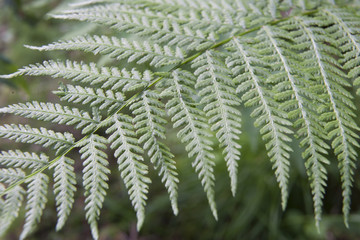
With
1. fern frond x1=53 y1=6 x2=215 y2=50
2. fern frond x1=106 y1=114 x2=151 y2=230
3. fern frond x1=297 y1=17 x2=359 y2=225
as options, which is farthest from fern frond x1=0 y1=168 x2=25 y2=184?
fern frond x1=297 y1=17 x2=359 y2=225

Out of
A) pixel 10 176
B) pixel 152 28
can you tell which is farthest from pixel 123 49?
pixel 10 176

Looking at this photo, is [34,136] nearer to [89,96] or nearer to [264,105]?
[89,96]

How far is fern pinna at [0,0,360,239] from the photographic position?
847mm

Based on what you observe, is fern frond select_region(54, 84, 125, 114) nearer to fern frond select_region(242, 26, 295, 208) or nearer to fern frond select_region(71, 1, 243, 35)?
fern frond select_region(71, 1, 243, 35)

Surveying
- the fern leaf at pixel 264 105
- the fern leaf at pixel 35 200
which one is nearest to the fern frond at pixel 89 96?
the fern leaf at pixel 35 200

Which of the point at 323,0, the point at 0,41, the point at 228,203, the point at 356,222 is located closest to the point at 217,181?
the point at 228,203

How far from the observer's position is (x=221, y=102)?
90 centimetres

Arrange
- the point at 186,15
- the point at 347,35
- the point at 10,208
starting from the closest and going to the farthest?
the point at 10,208 → the point at 347,35 → the point at 186,15

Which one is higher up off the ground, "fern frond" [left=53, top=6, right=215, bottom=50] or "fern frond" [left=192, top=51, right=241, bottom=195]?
"fern frond" [left=53, top=6, right=215, bottom=50]

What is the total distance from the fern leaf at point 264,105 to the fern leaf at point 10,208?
0.71 meters

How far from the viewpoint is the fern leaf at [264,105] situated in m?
0.84

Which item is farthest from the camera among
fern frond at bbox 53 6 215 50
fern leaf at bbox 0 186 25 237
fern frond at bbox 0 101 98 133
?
fern frond at bbox 53 6 215 50

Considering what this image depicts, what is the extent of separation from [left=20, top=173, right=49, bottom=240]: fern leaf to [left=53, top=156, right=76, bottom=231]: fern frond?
0.12 ft

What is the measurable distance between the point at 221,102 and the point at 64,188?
1.70 feet
